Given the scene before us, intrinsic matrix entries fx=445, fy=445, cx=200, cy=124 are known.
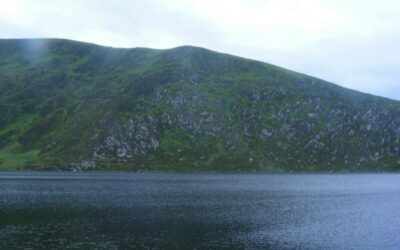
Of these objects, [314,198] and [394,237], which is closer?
[394,237]

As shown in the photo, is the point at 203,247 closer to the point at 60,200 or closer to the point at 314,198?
the point at 60,200

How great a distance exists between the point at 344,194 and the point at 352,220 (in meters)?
63.4

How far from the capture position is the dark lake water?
226ft

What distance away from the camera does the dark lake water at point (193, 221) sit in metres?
69.0

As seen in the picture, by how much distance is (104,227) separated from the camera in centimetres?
8094

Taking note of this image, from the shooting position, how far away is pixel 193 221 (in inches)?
3563

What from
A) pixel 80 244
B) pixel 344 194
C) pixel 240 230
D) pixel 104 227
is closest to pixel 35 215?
pixel 104 227

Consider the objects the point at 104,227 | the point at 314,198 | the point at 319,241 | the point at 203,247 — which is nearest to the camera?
the point at 203,247

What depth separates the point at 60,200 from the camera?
123000mm

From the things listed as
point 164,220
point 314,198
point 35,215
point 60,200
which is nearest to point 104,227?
point 164,220

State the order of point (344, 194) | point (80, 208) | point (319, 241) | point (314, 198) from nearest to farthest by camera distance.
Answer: point (319, 241), point (80, 208), point (314, 198), point (344, 194)

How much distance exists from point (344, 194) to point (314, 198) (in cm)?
2121

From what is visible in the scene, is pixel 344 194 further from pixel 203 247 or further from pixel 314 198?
pixel 203 247

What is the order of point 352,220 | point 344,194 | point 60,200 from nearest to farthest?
point 352,220
point 60,200
point 344,194
